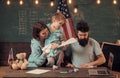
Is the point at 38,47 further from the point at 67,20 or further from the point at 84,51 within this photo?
the point at 67,20

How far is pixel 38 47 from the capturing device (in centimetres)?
421

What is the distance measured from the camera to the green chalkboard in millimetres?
6496

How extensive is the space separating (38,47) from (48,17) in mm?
2387

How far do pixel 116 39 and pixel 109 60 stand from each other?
4.34 feet

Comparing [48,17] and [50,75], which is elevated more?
[48,17]

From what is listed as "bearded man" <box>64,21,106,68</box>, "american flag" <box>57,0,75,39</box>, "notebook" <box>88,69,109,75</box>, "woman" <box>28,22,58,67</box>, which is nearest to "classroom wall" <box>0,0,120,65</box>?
"american flag" <box>57,0,75,39</box>

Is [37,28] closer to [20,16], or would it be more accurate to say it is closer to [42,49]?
[42,49]

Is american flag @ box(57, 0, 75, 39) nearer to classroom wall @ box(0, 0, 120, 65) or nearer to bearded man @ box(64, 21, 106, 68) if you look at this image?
classroom wall @ box(0, 0, 120, 65)

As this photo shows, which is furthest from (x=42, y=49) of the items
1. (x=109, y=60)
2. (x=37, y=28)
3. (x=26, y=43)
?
(x=26, y=43)

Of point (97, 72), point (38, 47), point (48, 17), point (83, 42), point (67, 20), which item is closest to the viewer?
point (97, 72)

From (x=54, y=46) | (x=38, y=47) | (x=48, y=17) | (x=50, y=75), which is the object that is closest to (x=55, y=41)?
(x=54, y=46)

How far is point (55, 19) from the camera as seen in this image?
5.06m

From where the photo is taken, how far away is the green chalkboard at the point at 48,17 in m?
6.50

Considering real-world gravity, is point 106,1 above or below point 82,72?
above
